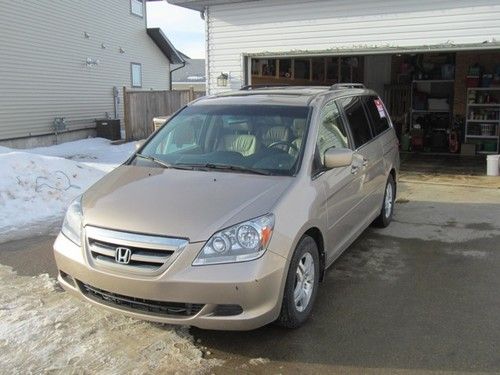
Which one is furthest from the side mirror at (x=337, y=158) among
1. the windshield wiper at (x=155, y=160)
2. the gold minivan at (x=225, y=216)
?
the windshield wiper at (x=155, y=160)

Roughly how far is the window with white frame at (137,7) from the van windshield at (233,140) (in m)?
20.1

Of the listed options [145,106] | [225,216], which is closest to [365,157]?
[225,216]

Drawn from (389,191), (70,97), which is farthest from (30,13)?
(389,191)

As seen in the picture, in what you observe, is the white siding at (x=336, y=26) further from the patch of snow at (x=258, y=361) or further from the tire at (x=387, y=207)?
the patch of snow at (x=258, y=361)

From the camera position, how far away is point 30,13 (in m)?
17.2

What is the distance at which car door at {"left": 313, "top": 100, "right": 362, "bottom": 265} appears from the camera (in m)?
4.48

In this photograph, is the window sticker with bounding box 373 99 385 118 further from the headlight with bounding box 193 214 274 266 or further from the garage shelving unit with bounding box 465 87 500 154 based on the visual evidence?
the garage shelving unit with bounding box 465 87 500 154

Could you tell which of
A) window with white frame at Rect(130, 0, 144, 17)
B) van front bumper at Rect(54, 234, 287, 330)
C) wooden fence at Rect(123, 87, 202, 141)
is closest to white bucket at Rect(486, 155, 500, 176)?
van front bumper at Rect(54, 234, 287, 330)

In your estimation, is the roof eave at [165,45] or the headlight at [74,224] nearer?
the headlight at [74,224]

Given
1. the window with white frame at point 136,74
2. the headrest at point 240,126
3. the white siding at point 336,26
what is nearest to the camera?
the headrest at point 240,126

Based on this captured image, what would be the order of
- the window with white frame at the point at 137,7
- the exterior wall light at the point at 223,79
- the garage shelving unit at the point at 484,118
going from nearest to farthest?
1. the exterior wall light at the point at 223,79
2. the garage shelving unit at the point at 484,118
3. the window with white frame at the point at 137,7

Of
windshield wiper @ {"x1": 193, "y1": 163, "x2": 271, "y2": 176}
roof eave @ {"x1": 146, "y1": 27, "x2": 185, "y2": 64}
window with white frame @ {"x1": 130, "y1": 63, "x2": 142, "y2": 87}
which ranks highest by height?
roof eave @ {"x1": 146, "y1": 27, "x2": 185, "y2": 64}

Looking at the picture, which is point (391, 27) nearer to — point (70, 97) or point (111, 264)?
point (111, 264)

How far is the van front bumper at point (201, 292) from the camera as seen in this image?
11.0 ft
